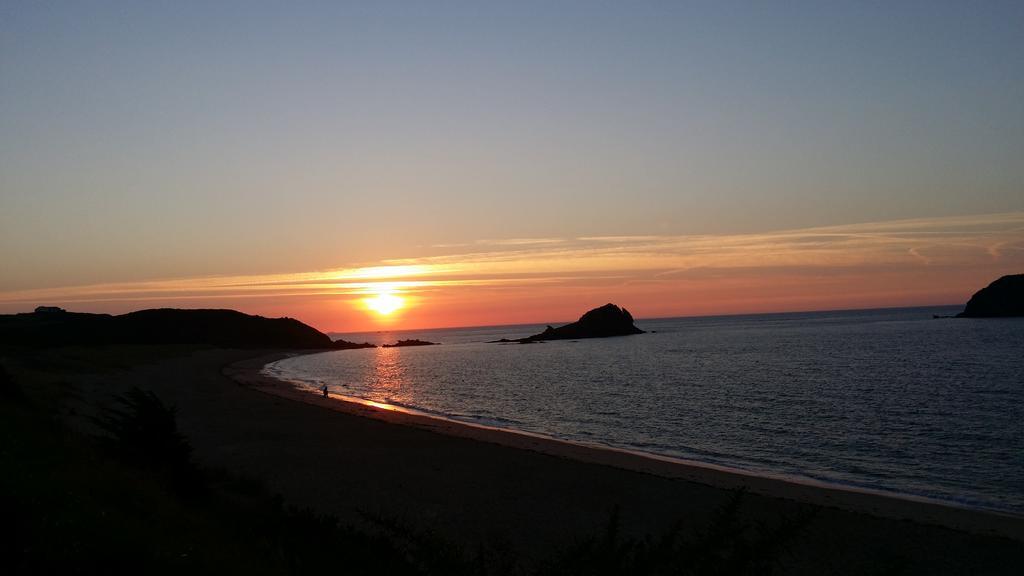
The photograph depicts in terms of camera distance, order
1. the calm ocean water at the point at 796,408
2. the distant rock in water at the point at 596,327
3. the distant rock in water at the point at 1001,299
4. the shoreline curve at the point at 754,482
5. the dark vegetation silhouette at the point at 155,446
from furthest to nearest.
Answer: the distant rock in water at the point at 1001,299 < the distant rock in water at the point at 596,327 < the calm ocean water at the point at 796,408 < the shoreline curve at the point at 754,482 < the dark vegetation silhouette at the point at 155,446

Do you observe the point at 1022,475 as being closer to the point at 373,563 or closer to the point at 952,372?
the point at 373,563

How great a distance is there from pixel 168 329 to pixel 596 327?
98717mm

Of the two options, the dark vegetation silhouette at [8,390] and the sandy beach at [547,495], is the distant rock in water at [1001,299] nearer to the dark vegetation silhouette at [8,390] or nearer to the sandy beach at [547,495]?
the sandy beach at [547,495]

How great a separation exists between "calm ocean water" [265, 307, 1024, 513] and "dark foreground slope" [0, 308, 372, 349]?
5830 cm

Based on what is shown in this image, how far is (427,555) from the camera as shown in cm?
644

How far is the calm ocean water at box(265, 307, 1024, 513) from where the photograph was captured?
23.7m

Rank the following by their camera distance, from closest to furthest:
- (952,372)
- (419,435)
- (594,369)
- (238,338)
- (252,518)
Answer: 1. (252,518)
2. (419,435)
3. (952,372)
4. (594,369)
5. (238,338)

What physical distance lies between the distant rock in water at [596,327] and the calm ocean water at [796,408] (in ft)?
286

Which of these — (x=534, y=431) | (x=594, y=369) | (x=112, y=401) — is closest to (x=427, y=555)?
(x=534, y=431)

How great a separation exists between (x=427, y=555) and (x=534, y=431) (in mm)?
28491

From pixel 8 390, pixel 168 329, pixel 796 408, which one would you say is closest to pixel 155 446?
pixel 8 390

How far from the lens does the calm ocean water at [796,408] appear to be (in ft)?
77.6

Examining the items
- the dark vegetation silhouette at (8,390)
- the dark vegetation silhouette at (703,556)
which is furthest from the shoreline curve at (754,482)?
the dark vegetation silhouette at (8,390)

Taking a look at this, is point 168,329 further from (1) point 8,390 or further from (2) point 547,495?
(2) point 547,495
